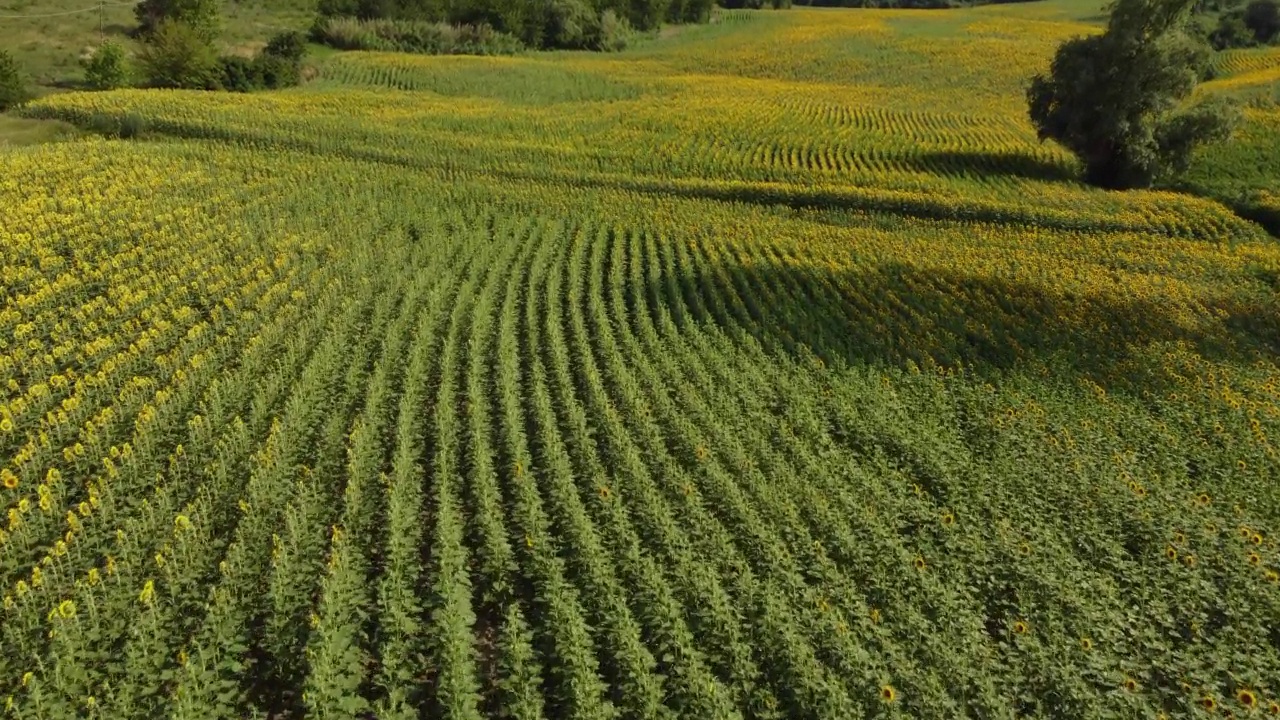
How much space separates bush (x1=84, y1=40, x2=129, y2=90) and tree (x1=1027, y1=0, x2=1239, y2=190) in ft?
154

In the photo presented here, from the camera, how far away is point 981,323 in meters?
17.7

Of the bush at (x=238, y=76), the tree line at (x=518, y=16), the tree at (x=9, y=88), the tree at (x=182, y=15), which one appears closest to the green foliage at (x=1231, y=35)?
the tree line at (x=518, y=16)

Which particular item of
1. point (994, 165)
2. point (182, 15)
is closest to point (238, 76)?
point (182, 15)

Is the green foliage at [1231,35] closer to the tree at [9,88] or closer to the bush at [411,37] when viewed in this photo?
the bush at [411,37]

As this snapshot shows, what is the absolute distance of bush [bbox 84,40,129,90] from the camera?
129 feet

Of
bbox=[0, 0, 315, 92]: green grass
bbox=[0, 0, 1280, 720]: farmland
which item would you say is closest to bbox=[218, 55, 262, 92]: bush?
bbox=[0, 0, 315, 92]: green grass

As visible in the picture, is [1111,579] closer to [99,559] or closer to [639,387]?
[639,387]

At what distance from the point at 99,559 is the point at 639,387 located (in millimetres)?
8354

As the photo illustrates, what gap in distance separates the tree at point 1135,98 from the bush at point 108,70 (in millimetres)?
46862

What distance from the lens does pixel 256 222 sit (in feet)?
67.2

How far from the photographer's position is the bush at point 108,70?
1548 inches

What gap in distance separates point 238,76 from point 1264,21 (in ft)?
288

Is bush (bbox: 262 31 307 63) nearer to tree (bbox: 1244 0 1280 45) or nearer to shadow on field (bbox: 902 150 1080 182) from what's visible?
shadow on field (bbox: 902 150 1080 182)

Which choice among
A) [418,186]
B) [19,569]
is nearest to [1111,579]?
[19,569]
